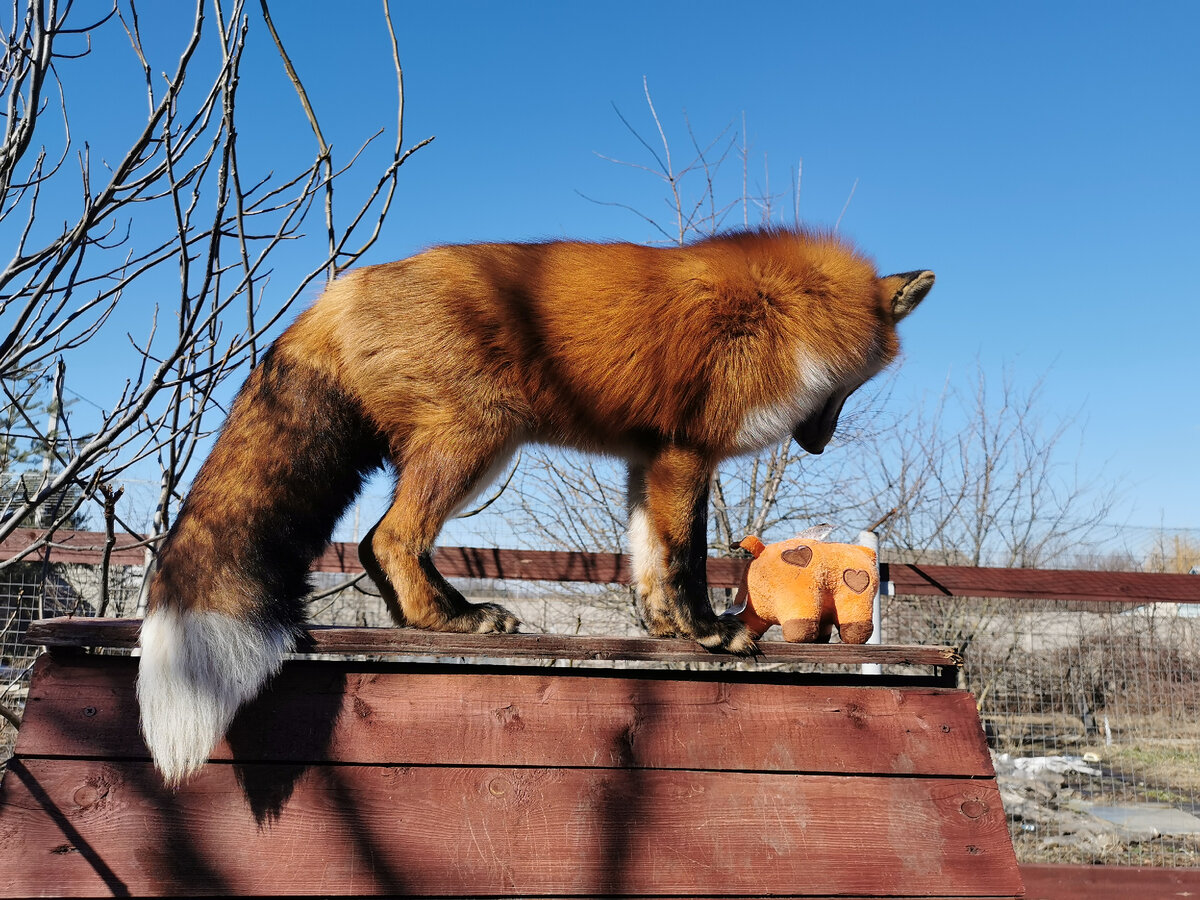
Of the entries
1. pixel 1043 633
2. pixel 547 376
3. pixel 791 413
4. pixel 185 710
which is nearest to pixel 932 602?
pixel 1043 633

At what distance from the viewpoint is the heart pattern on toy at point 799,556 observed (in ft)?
9.79

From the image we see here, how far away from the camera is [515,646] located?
257 centimetres

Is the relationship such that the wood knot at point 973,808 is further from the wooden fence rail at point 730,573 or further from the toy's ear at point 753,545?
the wooden fence rail at point 730,573

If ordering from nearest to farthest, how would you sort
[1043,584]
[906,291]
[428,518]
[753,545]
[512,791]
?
[512,791] < [428,518] < [753,545] < [906,291] < [1043,584]

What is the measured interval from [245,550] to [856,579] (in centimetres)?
200

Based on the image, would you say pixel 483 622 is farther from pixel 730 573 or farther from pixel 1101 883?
pixel 1101 883

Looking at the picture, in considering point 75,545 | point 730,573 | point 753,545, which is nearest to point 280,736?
point 753,545

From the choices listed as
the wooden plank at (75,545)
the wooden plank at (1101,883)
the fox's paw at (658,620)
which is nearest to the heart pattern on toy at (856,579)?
the fox's paw at (658,620)

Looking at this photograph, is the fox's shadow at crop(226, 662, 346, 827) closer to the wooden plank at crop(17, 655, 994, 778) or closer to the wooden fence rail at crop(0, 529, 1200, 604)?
the wooden plank at crop(17, 655, 994, 778)

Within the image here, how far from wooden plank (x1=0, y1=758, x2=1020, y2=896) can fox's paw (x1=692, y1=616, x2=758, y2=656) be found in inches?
15.9

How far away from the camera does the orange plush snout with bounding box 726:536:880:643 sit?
2.94 m

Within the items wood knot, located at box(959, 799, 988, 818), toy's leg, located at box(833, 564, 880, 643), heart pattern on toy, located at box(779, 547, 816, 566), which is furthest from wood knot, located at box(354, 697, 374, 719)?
wood knot, located at box(959, 799, 988, 818)

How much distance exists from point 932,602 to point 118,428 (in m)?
6.18

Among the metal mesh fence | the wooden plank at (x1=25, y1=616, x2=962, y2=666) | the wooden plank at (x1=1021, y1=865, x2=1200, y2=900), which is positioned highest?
the wooden plank at (x1=25, y1=616, x2=962, y2=666)
